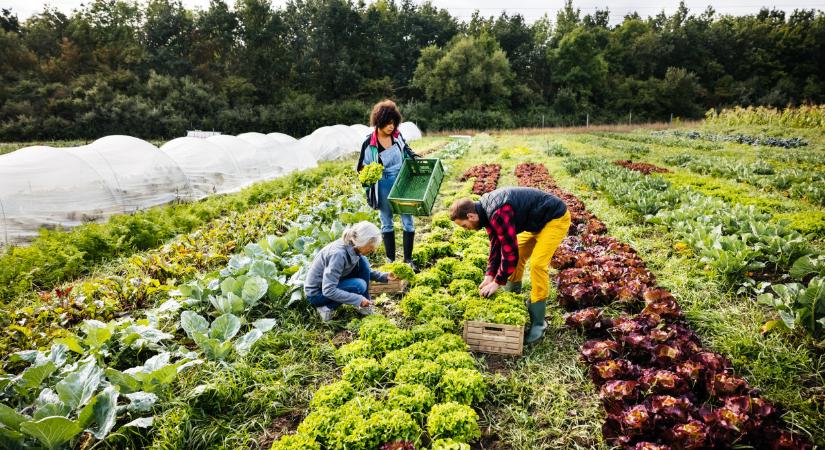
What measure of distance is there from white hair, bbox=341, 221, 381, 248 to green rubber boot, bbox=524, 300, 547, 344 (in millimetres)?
1852

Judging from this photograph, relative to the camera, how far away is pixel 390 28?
5931 cm

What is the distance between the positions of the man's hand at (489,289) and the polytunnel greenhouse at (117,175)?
30.2 ft

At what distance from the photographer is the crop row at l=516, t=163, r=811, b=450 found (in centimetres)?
272

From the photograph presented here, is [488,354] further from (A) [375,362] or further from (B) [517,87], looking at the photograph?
(B) [517,87]

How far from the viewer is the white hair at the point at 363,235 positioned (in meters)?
4.34

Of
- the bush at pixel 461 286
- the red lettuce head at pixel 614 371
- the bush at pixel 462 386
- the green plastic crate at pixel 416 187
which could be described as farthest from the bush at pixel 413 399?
the green plastic crate at pixel 416 187

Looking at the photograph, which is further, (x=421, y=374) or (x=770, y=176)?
(x=770, y=176)

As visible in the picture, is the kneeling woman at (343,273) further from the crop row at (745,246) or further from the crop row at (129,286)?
the crop row at (745,246)

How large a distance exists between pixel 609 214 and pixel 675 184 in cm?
291

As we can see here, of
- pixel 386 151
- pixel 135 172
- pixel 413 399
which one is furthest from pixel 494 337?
pixel 135 172

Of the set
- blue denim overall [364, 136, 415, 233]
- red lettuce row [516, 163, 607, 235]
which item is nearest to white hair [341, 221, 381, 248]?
blue denim overall [364, 136, 415, 233]

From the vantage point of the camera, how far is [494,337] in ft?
13.4

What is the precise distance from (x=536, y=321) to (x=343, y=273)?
88.5 inches

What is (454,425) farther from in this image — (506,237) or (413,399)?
(506,237)
